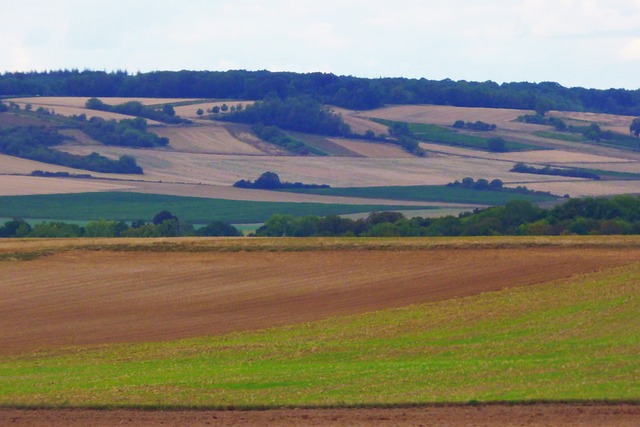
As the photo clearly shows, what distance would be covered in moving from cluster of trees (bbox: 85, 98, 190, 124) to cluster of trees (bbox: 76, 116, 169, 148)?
21.6 ft

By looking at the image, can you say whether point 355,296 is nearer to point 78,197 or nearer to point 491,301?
point 491,301

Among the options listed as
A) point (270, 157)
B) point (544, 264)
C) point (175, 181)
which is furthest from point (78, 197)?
point (544, 264)

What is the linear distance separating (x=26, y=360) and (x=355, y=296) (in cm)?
1036

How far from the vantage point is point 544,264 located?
33.2m

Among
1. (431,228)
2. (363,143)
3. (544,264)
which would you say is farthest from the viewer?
(363,143)

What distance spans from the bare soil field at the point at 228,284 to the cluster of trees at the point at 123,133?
7753cm

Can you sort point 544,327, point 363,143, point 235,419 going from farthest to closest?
point 363,143, point 544,327, point 235,419

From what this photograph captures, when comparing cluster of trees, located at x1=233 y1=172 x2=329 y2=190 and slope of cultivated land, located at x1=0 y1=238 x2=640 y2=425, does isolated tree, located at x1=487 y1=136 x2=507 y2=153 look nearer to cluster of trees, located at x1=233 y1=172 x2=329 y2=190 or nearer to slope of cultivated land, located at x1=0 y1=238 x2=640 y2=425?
cluster of trees, located at x1=233 y1=172 x2=329 y2=190

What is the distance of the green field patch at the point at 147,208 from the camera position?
77.9 m

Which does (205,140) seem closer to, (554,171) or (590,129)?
(554,171)

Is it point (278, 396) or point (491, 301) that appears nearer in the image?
point (278, 396)

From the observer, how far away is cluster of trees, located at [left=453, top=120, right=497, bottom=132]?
13212 centimetres

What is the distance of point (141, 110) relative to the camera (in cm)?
13462

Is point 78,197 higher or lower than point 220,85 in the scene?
lower
